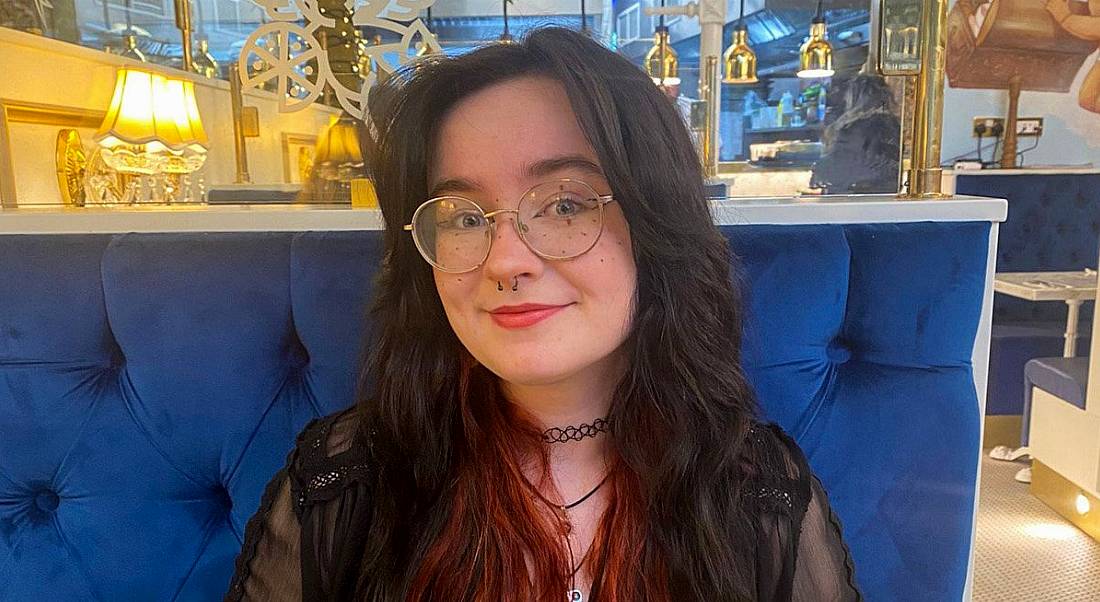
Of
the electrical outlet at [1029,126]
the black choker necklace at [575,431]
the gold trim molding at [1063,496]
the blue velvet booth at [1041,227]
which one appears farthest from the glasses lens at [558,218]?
the electrical outlet at [1029,126]

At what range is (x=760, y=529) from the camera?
87 centimetres

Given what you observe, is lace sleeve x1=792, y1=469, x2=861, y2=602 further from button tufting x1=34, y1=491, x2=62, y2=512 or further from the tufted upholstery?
button tufting x1=34, y1=491, x2=62, y2=512

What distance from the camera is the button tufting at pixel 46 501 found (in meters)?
1.05

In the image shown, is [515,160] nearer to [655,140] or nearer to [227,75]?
[655,140]

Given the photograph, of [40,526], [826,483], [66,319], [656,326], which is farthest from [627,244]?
[40,526]

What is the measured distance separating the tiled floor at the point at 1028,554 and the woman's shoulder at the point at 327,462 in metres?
1.93

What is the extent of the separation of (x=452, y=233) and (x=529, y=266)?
0.31 feet

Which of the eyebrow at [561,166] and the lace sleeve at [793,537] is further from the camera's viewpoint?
the lace sleeve at [793,537]

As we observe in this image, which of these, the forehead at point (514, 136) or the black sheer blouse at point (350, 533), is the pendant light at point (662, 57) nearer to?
the forehead at point (514, 136)

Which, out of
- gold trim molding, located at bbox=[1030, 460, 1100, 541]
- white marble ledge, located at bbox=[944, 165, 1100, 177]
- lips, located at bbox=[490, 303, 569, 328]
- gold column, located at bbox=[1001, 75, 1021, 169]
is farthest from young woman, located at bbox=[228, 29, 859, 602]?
gold column, located at bbox=[1001, 75, 1021, 169]

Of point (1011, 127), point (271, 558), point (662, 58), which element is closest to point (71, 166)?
point (271, 558)

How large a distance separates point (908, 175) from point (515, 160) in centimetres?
66

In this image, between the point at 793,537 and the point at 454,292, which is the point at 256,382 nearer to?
the point at 454,292

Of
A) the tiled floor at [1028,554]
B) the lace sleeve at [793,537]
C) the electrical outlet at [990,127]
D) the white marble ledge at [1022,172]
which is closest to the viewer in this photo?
the lace sleeve at [793,537]
